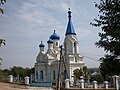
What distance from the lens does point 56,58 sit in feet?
190

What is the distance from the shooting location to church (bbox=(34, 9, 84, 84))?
5428cm

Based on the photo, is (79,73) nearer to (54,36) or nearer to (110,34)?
(54,36)

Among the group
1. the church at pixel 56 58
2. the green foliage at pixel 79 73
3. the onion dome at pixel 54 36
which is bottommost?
the green foliage at pixel 79 73

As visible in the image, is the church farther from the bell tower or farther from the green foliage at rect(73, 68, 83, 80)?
the green foliage at rect(73, 68, 83, 80)

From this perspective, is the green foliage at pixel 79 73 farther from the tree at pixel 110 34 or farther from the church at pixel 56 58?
the tree at pixel 110 34

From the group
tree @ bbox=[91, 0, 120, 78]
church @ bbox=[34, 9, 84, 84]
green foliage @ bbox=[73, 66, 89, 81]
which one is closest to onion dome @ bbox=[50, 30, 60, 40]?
church @ bbox=[34, 9, 84, 84]

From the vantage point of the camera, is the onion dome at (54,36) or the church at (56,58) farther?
the onion dome at (54,36)

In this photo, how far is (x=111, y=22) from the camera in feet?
40.4

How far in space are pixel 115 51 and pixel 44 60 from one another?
47.9 m

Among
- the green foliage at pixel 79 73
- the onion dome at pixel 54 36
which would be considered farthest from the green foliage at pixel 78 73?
the onion dome at pixel 54 36

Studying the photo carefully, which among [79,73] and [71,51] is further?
[71,51]

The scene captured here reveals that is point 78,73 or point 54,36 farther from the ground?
point 54,36

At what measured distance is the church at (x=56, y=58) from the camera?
5428 centimetres

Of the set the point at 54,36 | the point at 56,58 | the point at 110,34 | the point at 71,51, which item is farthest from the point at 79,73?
the point at 110,34
